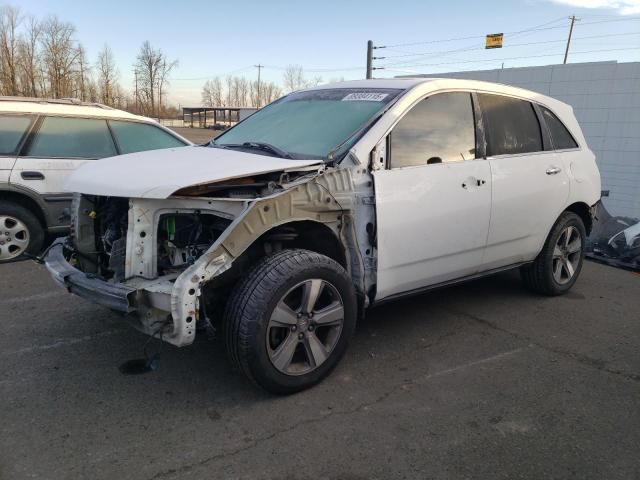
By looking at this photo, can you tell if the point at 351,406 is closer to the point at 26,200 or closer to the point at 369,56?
the point at 26,200

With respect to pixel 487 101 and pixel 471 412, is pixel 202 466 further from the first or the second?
pixel 487 101

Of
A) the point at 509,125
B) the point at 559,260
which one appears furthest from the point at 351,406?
the point at 559,260

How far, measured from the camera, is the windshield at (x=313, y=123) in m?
3.46

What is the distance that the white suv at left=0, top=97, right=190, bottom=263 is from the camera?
218 inches

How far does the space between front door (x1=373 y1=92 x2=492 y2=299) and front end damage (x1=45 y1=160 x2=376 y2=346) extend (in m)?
0.14

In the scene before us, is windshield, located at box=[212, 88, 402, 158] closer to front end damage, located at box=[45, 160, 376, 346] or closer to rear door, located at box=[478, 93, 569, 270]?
front end damage, located at box=[45, 160, 376, 346]

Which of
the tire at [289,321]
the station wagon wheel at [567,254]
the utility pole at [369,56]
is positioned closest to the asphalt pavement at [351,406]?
the tire at [289,321]

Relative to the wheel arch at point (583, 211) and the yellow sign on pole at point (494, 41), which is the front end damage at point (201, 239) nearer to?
the wheel arch at point (583, 211)

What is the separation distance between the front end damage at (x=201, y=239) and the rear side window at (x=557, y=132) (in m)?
2.38

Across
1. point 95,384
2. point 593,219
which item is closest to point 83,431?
point 95,384

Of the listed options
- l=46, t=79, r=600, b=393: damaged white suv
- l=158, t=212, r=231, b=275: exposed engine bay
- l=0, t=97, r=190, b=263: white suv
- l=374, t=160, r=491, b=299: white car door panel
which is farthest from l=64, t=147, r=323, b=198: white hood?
l=0, t=97, r=190, b=263: white suv

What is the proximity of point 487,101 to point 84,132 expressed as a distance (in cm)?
460

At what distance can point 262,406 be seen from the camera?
2.94m

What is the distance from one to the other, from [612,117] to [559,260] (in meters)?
5.75
